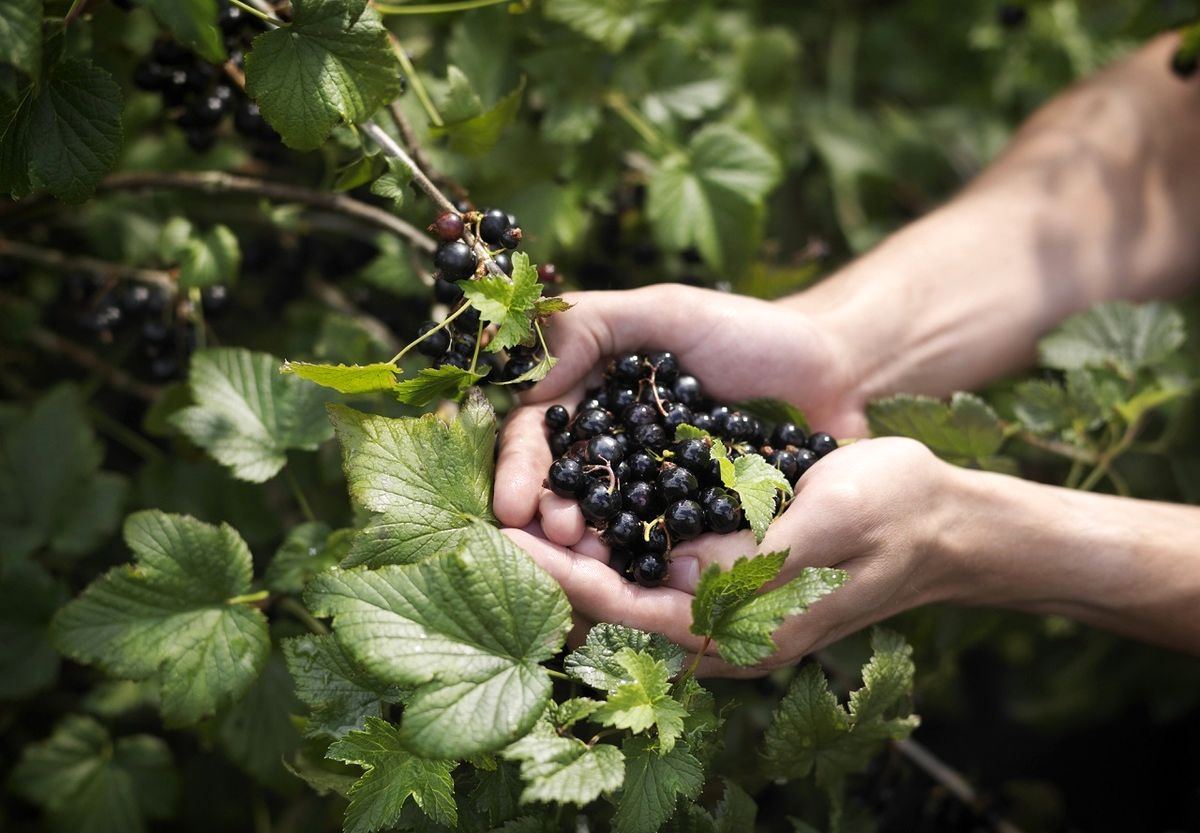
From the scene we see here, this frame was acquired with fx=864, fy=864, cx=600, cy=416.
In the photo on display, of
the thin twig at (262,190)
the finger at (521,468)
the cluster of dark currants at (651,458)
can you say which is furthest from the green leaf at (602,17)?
the finger at (521,468)

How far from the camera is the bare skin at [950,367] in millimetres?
Result: 1324

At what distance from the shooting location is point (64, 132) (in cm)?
126

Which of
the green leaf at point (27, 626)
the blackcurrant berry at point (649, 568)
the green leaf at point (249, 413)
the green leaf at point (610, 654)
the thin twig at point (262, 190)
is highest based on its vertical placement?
the thin twig at point (262, 190)

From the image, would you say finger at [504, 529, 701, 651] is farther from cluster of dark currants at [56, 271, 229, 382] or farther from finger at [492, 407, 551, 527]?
cluster of dark currants at [56, 271, 229, 382]

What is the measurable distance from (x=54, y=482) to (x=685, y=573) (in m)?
1.40

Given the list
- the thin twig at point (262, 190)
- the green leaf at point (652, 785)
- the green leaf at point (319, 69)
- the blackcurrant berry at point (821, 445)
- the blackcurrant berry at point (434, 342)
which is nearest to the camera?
the green leaf at point (652, 785)

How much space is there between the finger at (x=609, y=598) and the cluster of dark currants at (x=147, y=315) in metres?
0.99

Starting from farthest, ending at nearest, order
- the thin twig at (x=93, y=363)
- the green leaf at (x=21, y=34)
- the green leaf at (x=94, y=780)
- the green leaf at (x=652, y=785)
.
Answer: the thin twig at (x=93, y=363), the green leaf at (x=94, y=780), the green leaf at (x=652, y=785), the green leaf at (x=21, y=34)

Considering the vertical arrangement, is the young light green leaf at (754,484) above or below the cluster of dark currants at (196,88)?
below

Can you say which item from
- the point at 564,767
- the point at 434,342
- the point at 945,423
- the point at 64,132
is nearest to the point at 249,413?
the point at 434,342

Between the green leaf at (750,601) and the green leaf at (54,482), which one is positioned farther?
the green leaf at (54,482)

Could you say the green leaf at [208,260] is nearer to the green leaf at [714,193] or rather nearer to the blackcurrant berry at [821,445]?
the green leaf at [714,193]

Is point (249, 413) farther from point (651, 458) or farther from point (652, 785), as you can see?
point (652, 785)

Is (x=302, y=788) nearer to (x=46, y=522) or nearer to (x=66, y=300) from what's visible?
(x=46, y=522)
